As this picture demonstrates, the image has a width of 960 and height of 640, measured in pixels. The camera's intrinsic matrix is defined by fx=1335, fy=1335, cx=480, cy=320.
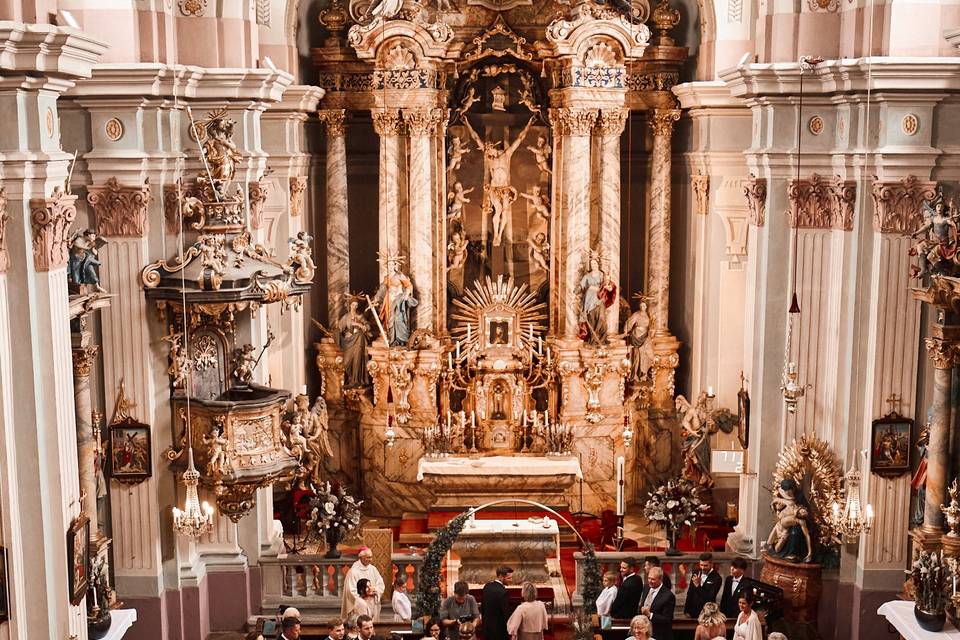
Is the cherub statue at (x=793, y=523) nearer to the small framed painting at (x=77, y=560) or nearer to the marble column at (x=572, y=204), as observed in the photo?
the marble column at (x=572, y=204)

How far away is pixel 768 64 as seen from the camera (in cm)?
1486

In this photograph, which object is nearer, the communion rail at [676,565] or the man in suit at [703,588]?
the man in suit at [703,588]

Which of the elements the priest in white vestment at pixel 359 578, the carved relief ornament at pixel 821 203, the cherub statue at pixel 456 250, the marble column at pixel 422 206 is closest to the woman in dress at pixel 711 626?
the priest in white vestment at pixel 359 578

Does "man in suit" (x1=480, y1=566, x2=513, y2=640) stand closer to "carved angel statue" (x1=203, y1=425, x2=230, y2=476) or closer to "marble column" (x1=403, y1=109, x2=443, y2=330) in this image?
"carved angel statue" (x1=203, y1=425, x2=230, y2=476)

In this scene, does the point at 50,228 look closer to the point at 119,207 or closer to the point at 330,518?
the point at 119,207

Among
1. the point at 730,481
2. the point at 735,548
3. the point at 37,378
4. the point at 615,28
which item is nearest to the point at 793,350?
the point at 735,548

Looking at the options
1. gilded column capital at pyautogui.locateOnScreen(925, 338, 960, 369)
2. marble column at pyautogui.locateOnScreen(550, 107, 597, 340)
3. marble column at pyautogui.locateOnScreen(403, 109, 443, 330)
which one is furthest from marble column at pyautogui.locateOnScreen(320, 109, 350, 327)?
gilded column capital at pyautogui.locateOnScreen(925, 338, 960, 369)

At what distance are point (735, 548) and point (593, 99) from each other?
6.96 m

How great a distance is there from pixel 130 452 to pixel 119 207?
265 centimetres

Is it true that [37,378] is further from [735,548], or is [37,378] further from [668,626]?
[735,548]

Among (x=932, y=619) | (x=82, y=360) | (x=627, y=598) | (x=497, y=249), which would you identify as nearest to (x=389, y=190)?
(x=497, y=249)

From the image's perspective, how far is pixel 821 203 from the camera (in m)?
14.9

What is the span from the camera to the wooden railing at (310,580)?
16141 mm

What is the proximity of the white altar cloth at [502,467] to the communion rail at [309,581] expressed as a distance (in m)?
3.25
